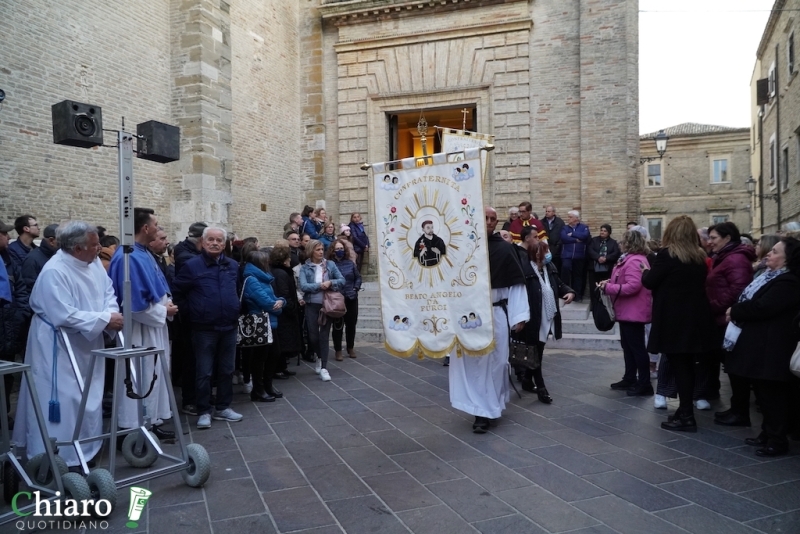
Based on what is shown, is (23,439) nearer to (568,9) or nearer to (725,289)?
(725,289)

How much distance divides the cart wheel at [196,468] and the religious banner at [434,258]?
70.0 inches

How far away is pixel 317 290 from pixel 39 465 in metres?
3.92

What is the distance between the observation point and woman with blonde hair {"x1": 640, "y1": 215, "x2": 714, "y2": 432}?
201 inches

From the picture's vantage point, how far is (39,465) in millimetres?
3842

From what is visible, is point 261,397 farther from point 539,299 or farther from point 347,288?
point 539,299

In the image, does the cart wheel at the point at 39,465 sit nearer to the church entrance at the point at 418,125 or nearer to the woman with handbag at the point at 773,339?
the woman with handbag at the point at 773,339

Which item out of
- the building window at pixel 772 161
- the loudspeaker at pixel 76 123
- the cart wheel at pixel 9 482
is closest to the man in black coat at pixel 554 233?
the loudspeaker at pixel 76 123

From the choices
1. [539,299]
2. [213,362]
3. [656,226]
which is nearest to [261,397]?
[213,362]

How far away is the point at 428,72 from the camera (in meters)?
15.2

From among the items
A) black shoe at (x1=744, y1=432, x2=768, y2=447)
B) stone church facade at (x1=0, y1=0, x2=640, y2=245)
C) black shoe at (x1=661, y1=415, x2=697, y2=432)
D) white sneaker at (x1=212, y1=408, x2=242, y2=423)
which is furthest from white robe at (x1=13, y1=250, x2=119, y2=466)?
stone church facade at (x1=0, y1=0, x2=640, y2=245)

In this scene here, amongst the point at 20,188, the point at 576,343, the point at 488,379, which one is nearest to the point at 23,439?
the point at 488,379

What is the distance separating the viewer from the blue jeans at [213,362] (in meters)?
5.35

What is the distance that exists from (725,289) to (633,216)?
911 cm

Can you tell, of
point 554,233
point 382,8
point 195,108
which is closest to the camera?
point 554,233
